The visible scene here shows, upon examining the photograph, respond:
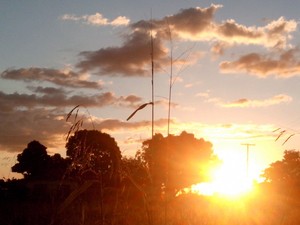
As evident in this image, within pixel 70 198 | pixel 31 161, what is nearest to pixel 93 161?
pixel 70 198

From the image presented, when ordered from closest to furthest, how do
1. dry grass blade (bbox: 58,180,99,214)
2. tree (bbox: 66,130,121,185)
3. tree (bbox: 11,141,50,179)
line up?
dry grass blade (bbox: 58,180,99,214), tree (bbox: 66,130,121,185), tree (bbox: 11,141,50,179)

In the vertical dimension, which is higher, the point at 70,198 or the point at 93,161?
the point at 93,161

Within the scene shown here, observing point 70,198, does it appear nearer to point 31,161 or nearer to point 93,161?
point 93,161

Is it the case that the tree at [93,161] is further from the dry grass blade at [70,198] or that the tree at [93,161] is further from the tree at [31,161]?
the tree at [31,161]

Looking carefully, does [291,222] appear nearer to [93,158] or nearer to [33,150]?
[93,158]

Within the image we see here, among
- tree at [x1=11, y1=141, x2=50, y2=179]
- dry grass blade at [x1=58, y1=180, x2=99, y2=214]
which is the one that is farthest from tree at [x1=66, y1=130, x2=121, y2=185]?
tree at [x1=11, y1=141, x2=50, y2=179]

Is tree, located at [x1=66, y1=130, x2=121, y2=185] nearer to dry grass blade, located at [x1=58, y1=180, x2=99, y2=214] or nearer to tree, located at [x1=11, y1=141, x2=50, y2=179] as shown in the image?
dry grass blade, located at [x1=58, y1=180, x2=99, y2=214]

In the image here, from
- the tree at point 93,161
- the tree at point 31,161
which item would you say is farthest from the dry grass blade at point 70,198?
the tree at point 31,161

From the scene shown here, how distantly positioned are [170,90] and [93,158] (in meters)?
1.79

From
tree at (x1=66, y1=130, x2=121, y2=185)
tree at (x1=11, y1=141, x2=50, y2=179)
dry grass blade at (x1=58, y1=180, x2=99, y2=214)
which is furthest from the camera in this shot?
tree at (x1=11, y1=141, x2=50, y2=179)

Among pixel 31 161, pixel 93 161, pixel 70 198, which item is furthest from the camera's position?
pixel 31 161

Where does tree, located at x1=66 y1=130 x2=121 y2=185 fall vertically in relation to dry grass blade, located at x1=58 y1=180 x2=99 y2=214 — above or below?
above

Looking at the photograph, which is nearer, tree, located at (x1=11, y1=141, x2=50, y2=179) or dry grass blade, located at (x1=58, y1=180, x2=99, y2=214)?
dry grass blade, located at (x1=58, y1=180, x2=99, y2=214)

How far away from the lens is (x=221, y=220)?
7.60m
